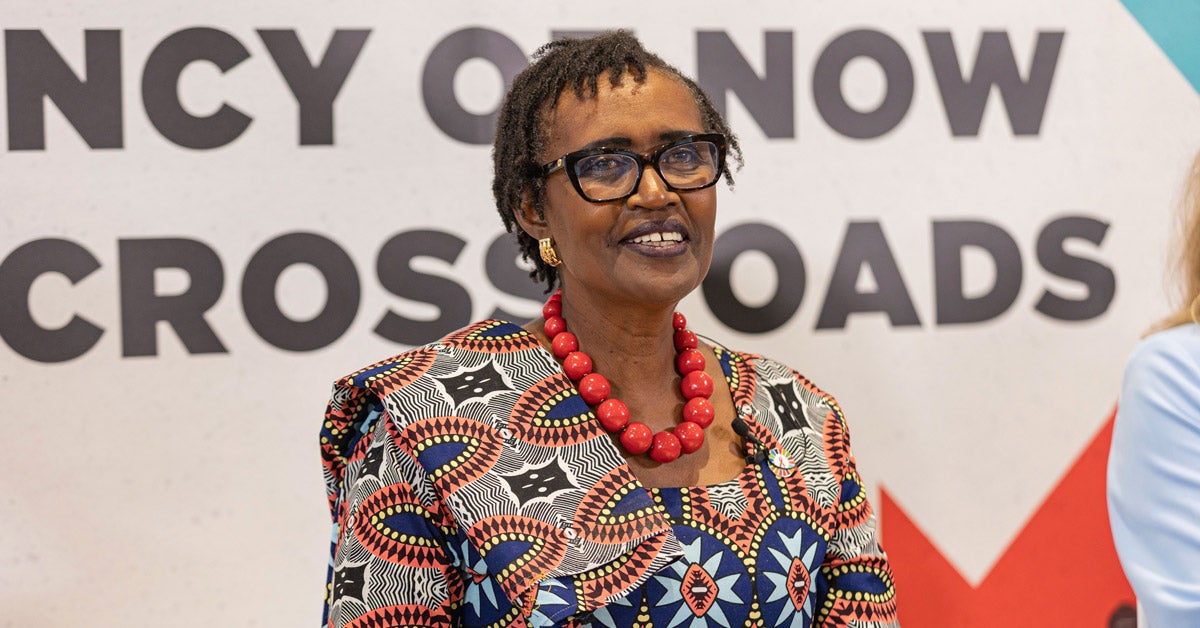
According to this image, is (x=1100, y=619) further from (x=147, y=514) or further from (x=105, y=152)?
(x=105, y=152)

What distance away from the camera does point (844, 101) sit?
2141 mm

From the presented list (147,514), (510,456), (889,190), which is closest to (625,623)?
(510,456)

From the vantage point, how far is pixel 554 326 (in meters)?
1.58

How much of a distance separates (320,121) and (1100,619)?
1.81 m

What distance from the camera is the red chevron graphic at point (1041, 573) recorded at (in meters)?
2.19

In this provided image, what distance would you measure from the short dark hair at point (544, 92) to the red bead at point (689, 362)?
0.30 m

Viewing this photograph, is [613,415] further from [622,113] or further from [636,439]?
[622,113]

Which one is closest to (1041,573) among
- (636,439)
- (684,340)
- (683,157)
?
(684,340)

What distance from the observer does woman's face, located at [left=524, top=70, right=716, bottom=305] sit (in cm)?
144

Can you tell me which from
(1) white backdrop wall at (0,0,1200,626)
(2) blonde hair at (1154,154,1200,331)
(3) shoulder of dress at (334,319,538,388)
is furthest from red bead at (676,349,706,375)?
(2) blonde hair at (1154,154,1200,331)

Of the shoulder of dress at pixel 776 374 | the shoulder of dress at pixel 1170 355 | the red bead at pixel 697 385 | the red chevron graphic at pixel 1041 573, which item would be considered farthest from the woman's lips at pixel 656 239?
the red chevron graphic at pixel 1041 573

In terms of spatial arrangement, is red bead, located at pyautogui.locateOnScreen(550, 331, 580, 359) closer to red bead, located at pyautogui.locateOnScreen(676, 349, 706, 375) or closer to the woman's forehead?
red bead, located at pyautogui.locateOnScreen(676, 349, 706, 375)

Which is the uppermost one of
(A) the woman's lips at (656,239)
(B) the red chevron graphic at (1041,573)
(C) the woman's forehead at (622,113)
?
(C) the woman's forehead at (622,113)

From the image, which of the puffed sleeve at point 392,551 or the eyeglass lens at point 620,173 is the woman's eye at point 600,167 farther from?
the puffed sleeve at point 392,551
